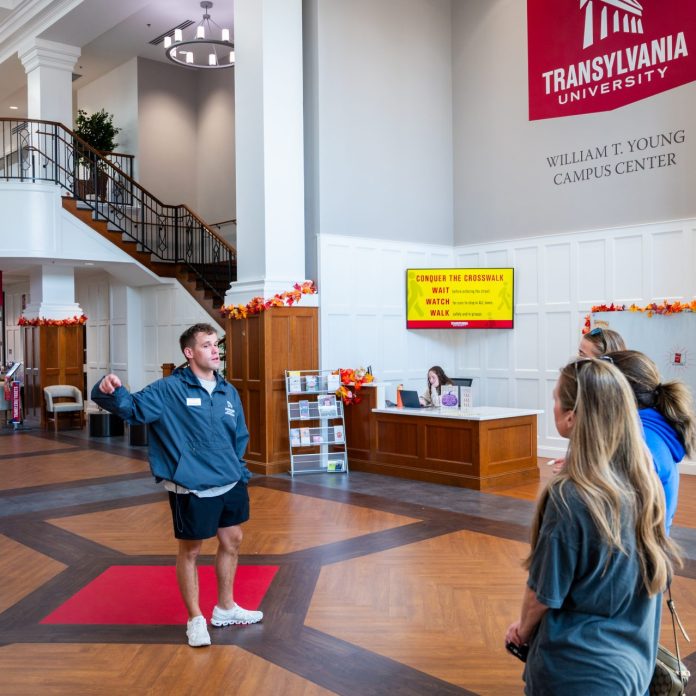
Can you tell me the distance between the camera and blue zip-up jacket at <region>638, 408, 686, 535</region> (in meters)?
2.03

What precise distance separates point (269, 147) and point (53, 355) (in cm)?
695

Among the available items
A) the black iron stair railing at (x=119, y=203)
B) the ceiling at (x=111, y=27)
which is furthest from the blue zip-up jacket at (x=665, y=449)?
the ceiling at (x=111, y=27)

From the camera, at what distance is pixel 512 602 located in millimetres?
4219

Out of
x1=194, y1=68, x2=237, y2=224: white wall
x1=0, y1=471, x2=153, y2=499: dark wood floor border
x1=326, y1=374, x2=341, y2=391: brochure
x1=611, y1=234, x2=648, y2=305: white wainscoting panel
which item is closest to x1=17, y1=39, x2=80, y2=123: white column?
x1=194, y1=68, x2=237, y2=224: white wall

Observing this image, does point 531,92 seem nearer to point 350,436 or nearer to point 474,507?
Answer: point 350,436

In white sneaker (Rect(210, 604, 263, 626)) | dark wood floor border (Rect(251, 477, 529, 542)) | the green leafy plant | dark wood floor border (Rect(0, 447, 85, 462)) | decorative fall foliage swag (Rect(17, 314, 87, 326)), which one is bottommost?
dark wood floor border (Rect(251, 477, 529, 542))

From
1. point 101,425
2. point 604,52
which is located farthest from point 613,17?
point 101,425

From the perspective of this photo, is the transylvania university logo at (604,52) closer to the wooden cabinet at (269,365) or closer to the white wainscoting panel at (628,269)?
the white wainscoting panel at (628,269)

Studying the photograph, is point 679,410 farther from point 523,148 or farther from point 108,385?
point 523,148

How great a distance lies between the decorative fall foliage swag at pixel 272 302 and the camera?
8422 mm

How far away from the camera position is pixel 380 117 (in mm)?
9641

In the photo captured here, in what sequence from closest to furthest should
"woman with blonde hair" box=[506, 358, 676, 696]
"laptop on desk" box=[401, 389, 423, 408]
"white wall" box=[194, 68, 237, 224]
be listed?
"woman with blonde hair" box=[506, 358, 676, 696] → "laptop on desk" box=[401, 389, 423, 408] → "white wall" box=[194, 68, 237, 224]

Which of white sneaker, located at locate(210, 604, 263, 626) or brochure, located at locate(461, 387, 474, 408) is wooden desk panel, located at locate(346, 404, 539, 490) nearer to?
brochure, located at locate(461, 387, 474, 408)

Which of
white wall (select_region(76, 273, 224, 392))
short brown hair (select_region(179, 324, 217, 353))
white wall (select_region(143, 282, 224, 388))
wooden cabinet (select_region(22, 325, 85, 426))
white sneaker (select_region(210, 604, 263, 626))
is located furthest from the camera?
wooden cabinet (select_region(22, 325, 85, 426))
